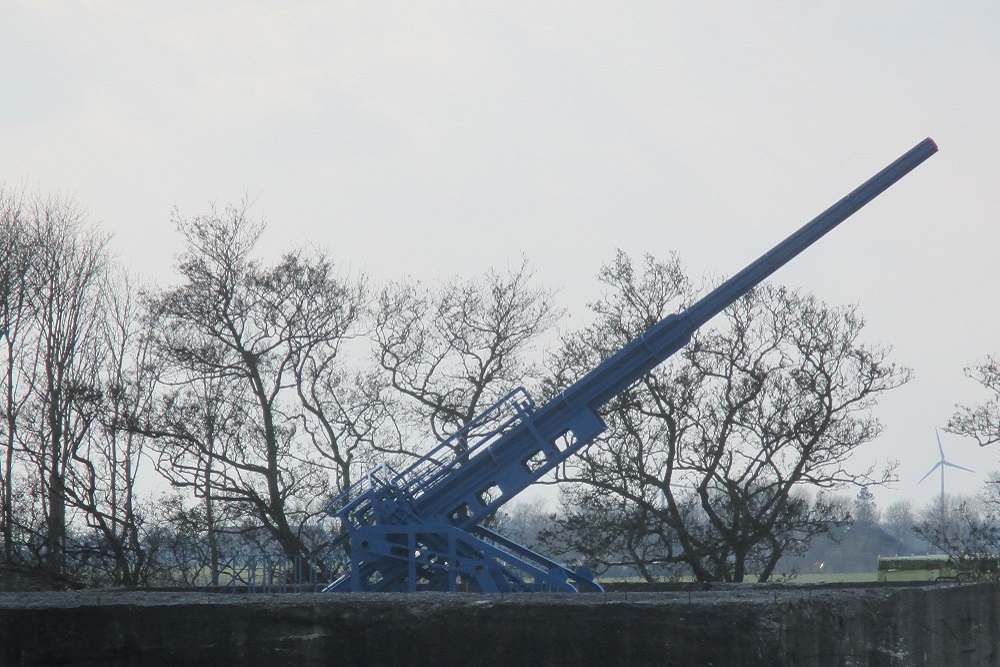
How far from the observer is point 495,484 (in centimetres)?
1559

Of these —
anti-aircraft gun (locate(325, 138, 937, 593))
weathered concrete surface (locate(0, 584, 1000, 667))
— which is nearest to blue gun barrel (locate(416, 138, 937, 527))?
anti-aircraft gun (locate(325, 138, 937, 593))

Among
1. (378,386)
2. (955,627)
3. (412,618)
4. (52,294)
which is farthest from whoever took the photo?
(52,294)

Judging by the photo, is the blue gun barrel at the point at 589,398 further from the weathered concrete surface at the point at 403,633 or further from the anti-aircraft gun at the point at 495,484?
the weathered concrete surface at the point at 403,633

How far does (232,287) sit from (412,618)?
65.5ft

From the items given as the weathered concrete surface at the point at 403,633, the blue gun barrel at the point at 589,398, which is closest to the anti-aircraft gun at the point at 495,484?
the blue gun barrel at the point at 589,398

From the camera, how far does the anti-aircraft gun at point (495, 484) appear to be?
1472cm

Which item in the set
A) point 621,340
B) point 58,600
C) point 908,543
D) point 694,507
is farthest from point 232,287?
point 908,543

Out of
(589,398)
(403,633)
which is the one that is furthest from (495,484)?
(403,633)

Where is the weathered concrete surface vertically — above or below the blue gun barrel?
below

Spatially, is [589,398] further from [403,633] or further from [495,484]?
[403,633]

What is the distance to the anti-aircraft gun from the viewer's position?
14.7 m

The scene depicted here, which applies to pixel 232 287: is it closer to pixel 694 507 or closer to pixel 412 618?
pixel 694 507

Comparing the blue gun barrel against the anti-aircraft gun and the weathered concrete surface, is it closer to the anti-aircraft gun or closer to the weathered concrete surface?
the anti-aircraft gun

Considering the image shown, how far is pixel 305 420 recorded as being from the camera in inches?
968
